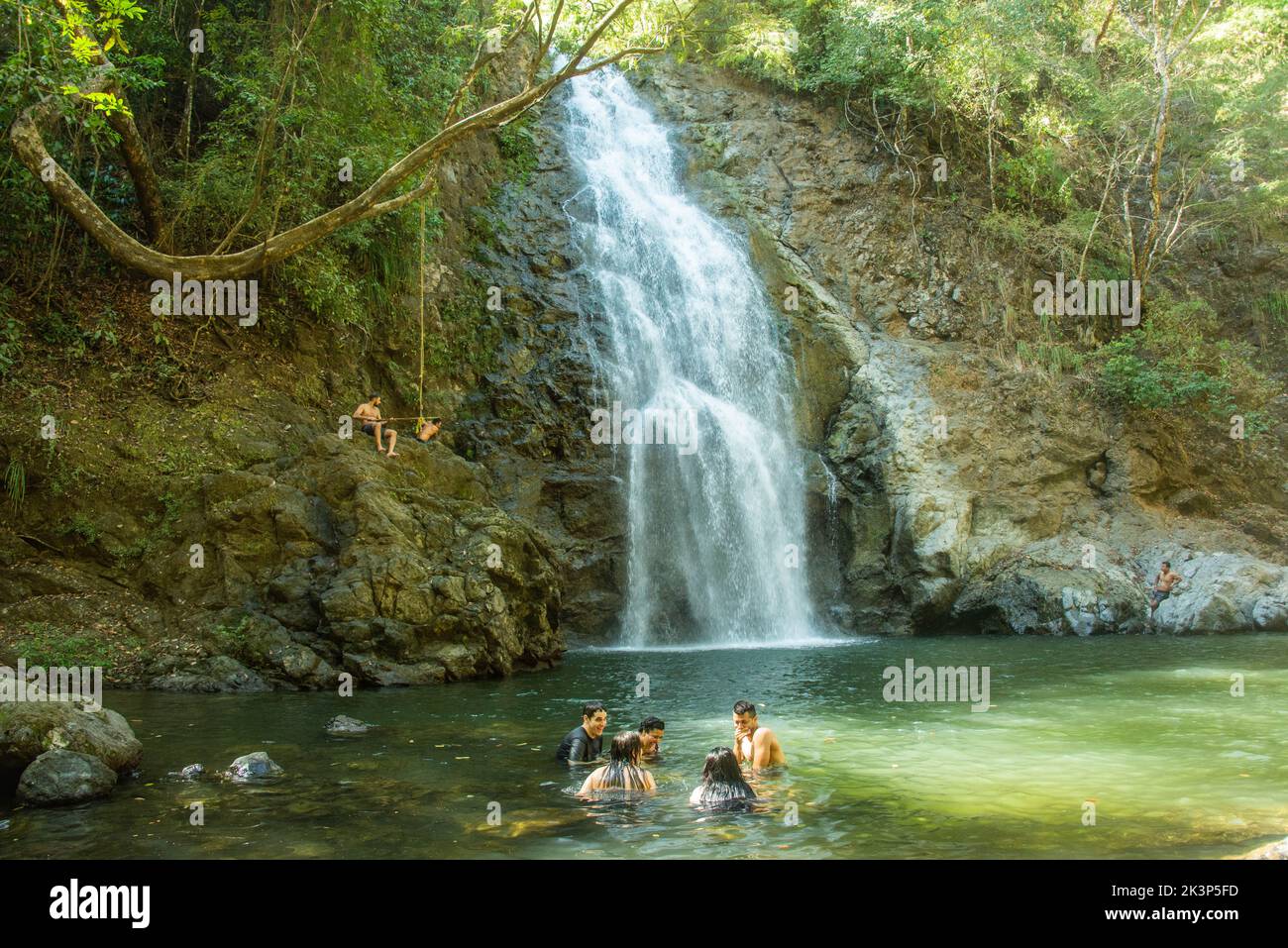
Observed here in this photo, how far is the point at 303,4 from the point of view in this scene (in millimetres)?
16078

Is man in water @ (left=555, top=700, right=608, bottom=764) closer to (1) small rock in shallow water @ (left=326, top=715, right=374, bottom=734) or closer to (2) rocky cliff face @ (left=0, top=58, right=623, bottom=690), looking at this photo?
(1) small rock in shallow water @ (left=326, top=715, right=374, bottom=734)

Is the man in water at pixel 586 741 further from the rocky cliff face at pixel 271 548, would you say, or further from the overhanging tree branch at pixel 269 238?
the overhanging tree branch at pixel 269 238

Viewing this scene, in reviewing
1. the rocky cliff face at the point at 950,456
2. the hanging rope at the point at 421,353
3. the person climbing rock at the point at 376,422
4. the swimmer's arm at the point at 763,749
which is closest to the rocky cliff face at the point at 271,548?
the person climbing rock at the point at 376,422

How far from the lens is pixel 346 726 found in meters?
9.08

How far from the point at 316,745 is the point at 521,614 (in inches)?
217

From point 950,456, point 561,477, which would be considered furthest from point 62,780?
point 950,456

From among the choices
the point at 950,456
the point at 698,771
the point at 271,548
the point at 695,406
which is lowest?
the point at 698,771

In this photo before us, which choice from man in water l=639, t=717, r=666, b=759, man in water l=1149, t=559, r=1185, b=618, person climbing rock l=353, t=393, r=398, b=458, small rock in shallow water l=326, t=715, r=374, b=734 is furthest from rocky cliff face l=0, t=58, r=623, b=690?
man in water l=1149, t=559, r=1185, b=618

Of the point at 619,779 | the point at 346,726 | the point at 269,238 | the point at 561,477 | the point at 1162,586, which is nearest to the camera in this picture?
the point at 619,779

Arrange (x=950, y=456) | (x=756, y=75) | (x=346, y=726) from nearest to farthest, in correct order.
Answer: (x=346, y=726) → (x=950, y=456) → (x=756, y=75)

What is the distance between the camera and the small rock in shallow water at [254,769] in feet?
23.5

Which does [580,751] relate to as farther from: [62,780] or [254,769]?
[62,780]

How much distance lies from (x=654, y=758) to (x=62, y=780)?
4439 mm

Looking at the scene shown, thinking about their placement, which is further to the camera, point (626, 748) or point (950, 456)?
point (950, 456)
